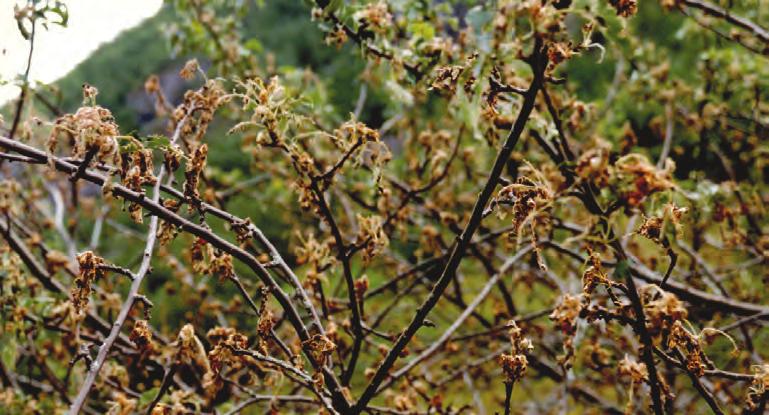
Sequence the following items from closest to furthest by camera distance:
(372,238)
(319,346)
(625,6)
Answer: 1. (625,6)
2. (319,346)
3. (372,238)

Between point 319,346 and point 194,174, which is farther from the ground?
point 194,174

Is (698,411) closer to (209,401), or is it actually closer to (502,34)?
(209,401)

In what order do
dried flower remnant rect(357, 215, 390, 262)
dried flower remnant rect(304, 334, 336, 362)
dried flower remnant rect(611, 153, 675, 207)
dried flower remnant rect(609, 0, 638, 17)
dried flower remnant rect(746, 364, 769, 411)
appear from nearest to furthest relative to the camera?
dried flower remnant rect(611, 153, 675, 207) < dried flower remnant rect(609, 0, 638, 17) < dried flower remnant rect(746, 364, 769, 411) < dried flower remnant rect(304, 334, 336, 362) < dried flower remnant rect(357, 215, 390, 262)

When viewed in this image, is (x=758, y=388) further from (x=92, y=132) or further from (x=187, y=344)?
(x=92, y=132)

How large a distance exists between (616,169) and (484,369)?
212 centimetres

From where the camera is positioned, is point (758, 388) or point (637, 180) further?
point (758, 388)

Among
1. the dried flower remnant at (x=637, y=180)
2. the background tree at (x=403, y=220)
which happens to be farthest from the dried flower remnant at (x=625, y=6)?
the dried flower remnant at (x=637, y=180)

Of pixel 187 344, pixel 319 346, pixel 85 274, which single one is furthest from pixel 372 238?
pixel 85 274

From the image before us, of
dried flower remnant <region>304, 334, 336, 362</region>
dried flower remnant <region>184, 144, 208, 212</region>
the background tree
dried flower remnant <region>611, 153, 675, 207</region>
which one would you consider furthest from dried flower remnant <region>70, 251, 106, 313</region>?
dried flower remnant <region>611, 153, 675, 207</region>

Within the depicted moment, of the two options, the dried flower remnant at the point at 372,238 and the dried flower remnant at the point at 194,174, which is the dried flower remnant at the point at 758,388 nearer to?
the dried flower remnant at the point at 372,238

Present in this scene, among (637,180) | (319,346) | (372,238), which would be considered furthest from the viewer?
(372,238)

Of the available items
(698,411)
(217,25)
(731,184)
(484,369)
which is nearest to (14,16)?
(217,25)

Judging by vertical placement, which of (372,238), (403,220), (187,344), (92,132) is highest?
(403,220)

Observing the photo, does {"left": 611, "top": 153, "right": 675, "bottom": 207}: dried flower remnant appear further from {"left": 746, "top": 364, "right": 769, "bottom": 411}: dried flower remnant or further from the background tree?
{"left": 746, "top": 364, "right": 769, "bottom": 411}: dried flower remnant
